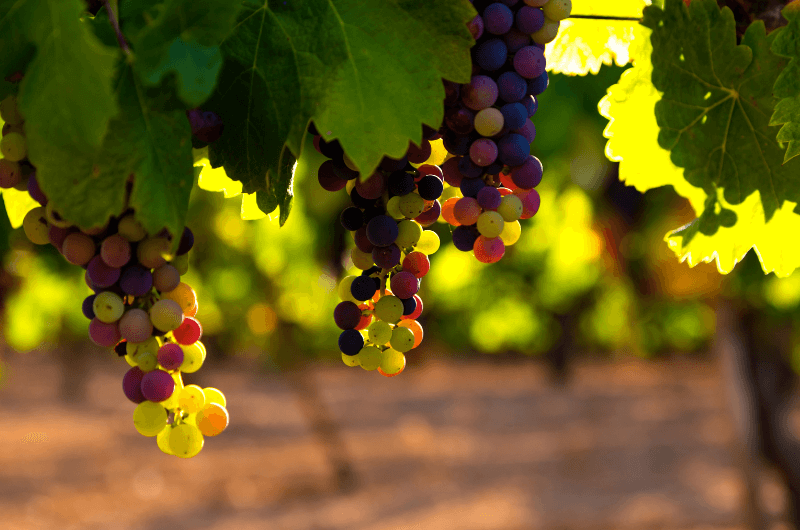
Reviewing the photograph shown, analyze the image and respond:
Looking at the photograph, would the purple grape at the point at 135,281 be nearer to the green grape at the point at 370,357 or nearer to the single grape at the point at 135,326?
the single grape at the point at 135,326

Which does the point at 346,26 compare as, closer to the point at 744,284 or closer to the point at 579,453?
the point at 744,284

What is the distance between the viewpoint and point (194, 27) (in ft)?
2.26

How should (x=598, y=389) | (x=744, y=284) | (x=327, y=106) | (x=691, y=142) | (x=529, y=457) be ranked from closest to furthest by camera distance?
(x=327, y=106), (x=691, y=142), (x=744, y=284), (x=529, y=457), (x=598, y=389)

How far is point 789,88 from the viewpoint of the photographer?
1006mm

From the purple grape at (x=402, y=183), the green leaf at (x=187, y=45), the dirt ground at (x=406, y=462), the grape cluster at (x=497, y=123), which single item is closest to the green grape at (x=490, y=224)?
the grape cluster at (x=497, y=123)

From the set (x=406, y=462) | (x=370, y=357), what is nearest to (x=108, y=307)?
(x=370, y=357)

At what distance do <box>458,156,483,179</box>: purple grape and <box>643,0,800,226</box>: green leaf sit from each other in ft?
1.45

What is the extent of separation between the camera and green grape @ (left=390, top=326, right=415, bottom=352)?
33.9 inches

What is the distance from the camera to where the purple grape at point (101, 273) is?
2.52ft

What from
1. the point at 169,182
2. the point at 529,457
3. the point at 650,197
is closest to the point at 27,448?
the point at 529,457

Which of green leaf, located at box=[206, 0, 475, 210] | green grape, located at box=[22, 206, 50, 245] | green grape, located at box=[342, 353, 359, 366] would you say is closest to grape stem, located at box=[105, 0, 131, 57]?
green leaf, located at box=[206, 0, 475, 210]

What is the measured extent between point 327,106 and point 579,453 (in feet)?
39.8

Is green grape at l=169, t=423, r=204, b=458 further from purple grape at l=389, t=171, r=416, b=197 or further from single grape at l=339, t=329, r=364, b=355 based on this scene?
purple grape at l=389, t=171, r=416, b=197

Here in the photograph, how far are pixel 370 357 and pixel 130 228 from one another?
0.33 meters
